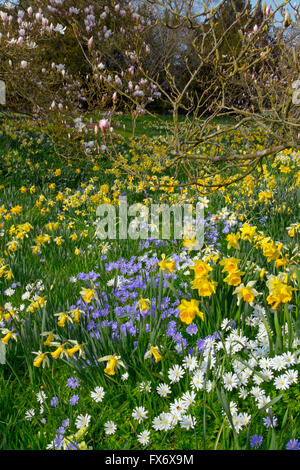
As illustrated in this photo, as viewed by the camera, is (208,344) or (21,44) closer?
(208,344)

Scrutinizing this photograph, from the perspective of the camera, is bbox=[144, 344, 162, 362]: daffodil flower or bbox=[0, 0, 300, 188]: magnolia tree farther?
bbox=[0, 0, 300, 188]: magnolia tree

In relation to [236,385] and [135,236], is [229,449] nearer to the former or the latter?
[236,385]

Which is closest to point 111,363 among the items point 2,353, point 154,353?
point 154,353

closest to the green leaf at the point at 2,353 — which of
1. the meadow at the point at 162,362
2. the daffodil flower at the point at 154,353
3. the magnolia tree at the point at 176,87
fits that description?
the meadow at the point at 162,362

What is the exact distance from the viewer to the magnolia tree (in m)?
2.41

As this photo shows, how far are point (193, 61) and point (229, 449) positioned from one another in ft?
59.2

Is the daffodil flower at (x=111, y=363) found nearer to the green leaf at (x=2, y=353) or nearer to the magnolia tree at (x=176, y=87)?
the green leaf at (x=2, y=353)

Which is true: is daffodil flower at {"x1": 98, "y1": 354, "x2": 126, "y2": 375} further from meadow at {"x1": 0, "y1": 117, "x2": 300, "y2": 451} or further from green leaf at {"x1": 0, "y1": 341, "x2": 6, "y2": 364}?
green leaf at {"x1": 0, "y1": 341, "x2": 6, "y2": 364}

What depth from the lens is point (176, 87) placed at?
18.7 feet

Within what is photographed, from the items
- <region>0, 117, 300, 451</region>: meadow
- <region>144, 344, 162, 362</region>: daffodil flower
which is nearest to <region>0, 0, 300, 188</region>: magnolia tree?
<region>0, 117, 300, 451</region>: meadow

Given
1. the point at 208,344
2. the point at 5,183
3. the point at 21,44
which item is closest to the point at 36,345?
the point at 208,344

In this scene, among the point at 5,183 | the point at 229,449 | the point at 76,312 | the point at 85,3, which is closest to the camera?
the point at 229,449

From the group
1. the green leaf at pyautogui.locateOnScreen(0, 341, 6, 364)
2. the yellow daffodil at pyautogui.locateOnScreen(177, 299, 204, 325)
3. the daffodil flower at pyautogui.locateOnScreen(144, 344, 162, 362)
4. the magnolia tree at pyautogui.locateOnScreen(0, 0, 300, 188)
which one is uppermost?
the magnolia tree at pyautogui.locateOnScreen(0, 0, 300, 188)

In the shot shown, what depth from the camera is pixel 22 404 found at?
1775mm
